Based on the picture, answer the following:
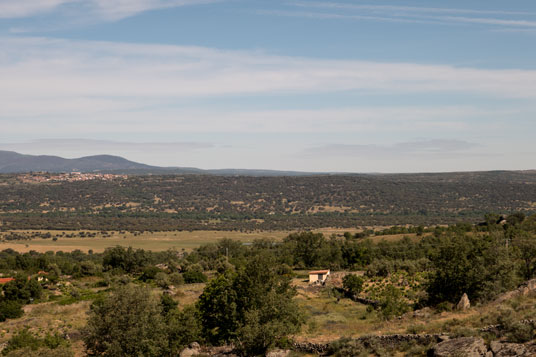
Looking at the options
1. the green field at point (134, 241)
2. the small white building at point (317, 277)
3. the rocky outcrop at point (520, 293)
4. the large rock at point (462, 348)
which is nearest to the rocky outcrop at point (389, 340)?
the large rock at point (462, 348)

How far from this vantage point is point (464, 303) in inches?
1112

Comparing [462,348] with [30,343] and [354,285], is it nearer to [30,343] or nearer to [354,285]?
[30,343]

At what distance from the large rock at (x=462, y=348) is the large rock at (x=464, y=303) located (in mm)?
9415

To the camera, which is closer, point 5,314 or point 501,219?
point 5,314

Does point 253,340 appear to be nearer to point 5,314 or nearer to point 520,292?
point 520,292

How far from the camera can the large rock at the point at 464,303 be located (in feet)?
91.6

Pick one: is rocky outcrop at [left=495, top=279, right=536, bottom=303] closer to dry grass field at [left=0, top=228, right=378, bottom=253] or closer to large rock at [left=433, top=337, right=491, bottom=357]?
large rock at [left=433, top=337, right=491, bottom=357]

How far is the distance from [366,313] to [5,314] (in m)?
32.4

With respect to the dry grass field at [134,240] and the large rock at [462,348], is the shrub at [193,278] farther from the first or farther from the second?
the dry grass field at [134,240]

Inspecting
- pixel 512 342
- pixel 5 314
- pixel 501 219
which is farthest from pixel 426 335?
Result: pixel 501 219

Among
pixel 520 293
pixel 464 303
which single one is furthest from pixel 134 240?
pixel 520 293

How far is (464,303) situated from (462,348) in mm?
10971

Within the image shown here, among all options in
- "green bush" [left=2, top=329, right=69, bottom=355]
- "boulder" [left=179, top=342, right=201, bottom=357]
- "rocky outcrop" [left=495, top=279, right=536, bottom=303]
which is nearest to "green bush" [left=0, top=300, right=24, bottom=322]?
"green bush" [left=2, top=329, right=69, bottom=355]

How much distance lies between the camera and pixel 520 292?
2662 cm
